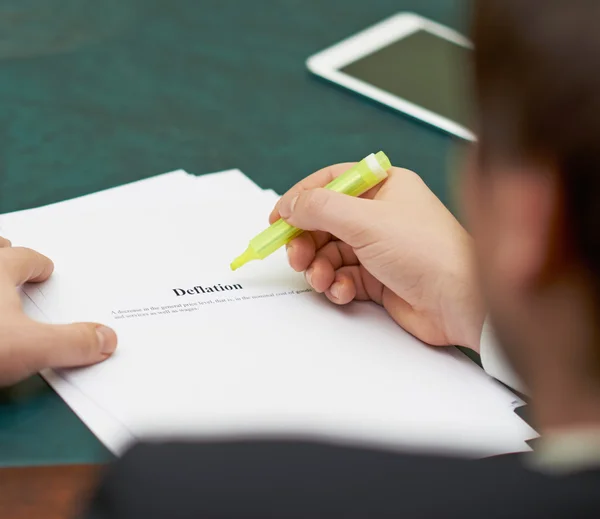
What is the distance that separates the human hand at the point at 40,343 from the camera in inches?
29.1

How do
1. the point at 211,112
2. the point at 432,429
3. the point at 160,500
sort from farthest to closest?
the point at 211,112
the point at 432,429
the point at 160,500

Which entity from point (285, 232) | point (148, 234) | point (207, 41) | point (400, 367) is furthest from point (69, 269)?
point (207, 41)

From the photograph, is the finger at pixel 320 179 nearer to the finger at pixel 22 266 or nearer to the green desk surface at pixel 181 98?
the green desk surface at pixel 181 98

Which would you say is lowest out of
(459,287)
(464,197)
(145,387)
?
(145,387)

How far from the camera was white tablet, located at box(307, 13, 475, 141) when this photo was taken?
4.00 ft

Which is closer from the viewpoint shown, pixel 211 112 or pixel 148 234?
pixel 148 234

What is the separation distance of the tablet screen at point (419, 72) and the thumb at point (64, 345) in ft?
2.12

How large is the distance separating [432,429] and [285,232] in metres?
0.28

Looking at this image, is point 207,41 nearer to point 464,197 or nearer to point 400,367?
point 400,367

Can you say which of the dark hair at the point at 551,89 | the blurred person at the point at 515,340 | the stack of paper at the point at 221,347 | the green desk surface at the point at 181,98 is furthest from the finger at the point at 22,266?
the dark hair at the point at 551,89

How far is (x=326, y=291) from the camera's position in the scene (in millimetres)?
901

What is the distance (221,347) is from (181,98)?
0.55 metres

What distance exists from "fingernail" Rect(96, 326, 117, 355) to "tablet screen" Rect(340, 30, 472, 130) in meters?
0.63

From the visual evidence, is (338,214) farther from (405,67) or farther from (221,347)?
(405,67)
